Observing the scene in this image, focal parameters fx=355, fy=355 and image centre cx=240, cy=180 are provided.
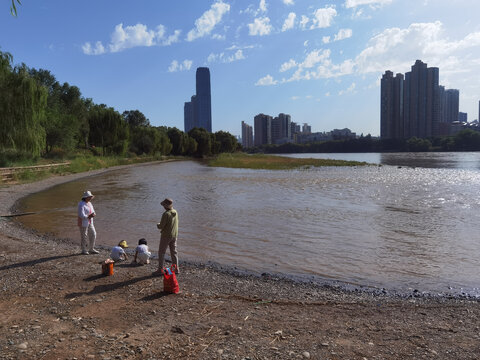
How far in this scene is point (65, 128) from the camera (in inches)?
2144

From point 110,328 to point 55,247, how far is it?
20.6ft

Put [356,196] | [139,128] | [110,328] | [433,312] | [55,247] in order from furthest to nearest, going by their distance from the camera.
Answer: [139,128], [356,196], [55,247], [433,312], [110,328]

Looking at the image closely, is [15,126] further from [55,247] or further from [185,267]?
[185,267]

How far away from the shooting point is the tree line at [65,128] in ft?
98.3

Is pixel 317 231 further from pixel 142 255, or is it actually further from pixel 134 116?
pixel 134 116

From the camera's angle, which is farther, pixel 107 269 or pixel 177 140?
pixel 177 140

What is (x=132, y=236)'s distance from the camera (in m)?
12.7

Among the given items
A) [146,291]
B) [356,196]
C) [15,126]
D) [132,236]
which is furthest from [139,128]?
[146,291]

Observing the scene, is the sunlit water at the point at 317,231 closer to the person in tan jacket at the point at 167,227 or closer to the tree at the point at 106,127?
the person in tan jacket at the point at 167,227

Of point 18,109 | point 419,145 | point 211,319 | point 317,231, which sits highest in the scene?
point 18,109

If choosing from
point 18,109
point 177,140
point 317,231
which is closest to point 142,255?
point 317,231

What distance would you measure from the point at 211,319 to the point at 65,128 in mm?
56423

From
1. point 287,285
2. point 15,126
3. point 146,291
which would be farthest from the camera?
point 15,126

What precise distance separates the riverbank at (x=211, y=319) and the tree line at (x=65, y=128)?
26422 mm
